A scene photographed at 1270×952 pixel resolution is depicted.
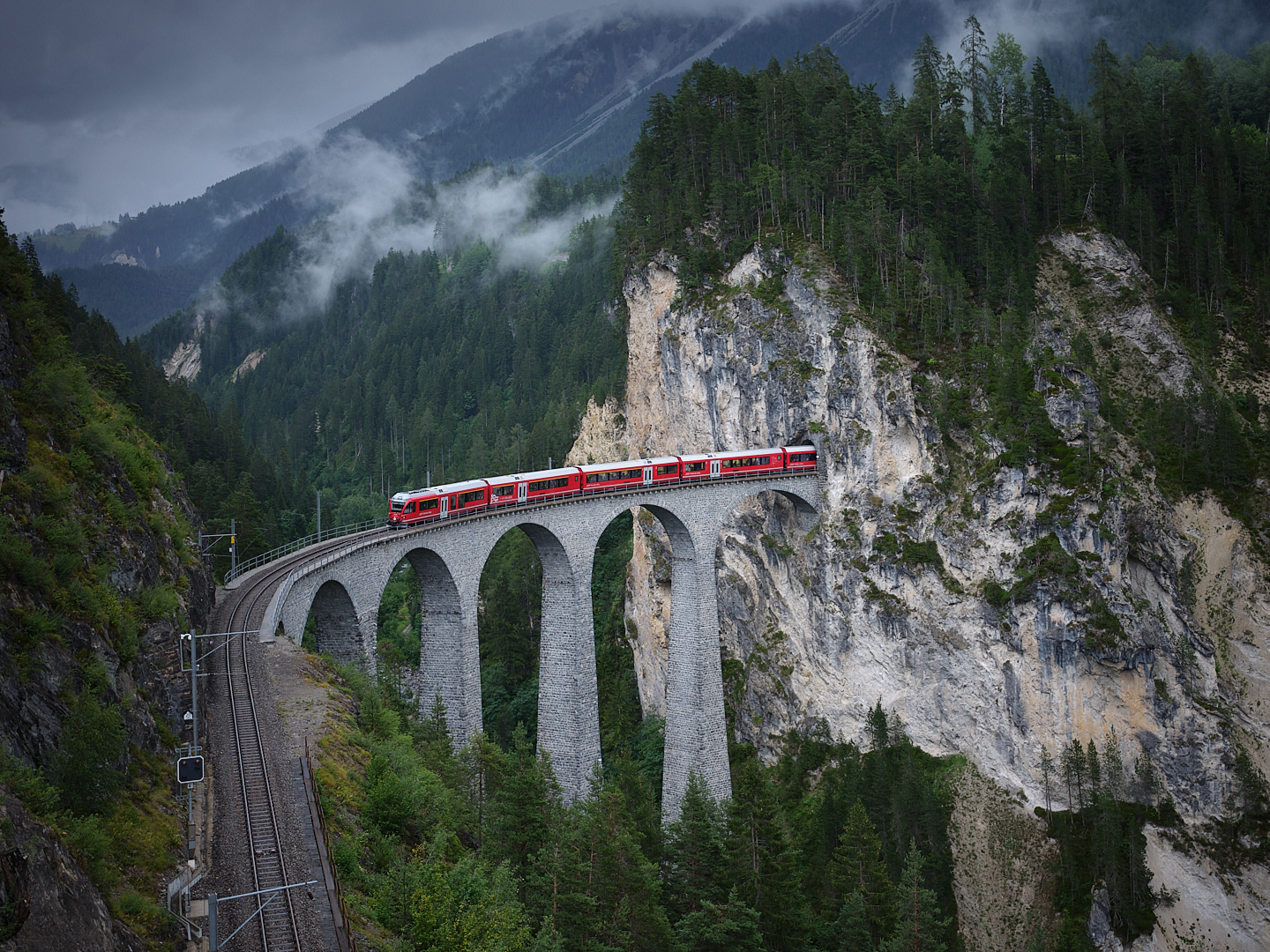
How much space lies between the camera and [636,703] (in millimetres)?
71312

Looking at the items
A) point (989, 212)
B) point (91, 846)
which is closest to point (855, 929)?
point (91, 846)

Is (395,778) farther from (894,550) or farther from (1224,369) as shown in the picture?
(1224,369)

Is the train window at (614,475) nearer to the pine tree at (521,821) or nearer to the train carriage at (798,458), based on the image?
the train carriage at (798,458)

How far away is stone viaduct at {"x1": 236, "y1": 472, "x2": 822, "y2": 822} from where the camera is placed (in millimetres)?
39062

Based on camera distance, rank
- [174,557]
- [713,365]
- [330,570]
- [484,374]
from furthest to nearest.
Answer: [484,374], [713,365], [330,570], [174,557]

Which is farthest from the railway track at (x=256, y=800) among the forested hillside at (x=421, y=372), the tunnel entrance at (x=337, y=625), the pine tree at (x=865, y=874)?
the forested hillside at (x=421, y=372)

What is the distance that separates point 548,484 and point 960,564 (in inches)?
939

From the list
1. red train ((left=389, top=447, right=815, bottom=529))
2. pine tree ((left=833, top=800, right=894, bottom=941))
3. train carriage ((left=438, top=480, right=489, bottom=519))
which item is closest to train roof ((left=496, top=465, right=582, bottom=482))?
red train ((left=389, top=447, right=815, bottom=529))

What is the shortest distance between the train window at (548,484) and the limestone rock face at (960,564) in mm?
17211

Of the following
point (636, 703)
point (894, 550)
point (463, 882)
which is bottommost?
point (636, 703)

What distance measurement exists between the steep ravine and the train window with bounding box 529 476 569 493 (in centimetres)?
1722

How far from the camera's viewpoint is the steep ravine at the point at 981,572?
47.1m

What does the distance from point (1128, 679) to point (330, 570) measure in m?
39.7

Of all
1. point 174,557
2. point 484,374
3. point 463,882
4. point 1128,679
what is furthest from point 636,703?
point 484,374
